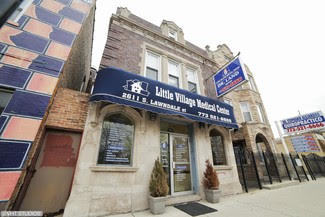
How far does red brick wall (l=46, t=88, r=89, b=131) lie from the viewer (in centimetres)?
389

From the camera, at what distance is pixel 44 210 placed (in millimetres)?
3299

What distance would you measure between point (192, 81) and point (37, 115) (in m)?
7.18

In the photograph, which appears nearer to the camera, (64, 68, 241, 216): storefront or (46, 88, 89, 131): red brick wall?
(64, 68, 241, 216): storefront

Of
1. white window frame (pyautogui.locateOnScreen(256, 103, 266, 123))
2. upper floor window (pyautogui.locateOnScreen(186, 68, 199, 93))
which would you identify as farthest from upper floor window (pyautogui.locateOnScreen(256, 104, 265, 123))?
upper floor window (pyautogui.locateOnScreen(186, 68, 199, 93))

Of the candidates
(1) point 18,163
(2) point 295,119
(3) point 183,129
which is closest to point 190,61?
(3) point 183,129

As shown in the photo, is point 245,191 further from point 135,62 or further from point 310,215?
point 135,62

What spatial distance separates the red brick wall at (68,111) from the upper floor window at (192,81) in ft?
18.2

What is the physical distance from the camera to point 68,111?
13.6ft

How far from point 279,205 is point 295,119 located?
13022 mm

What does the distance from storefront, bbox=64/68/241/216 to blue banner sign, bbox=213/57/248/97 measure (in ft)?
3.44

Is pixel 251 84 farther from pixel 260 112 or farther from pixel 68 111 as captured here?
pixel 68 111

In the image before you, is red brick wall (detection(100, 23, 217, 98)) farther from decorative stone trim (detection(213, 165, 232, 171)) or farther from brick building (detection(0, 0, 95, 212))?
decorative stone trim (detection(213, 165, 232, 171))

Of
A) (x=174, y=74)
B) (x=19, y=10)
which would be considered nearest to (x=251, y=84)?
(x=174, y=74)

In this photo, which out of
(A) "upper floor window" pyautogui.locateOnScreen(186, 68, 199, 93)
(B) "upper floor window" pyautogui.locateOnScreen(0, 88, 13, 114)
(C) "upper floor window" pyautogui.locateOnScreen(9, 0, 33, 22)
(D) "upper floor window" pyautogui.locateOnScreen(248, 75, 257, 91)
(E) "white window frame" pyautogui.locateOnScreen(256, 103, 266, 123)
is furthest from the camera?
(D) "upper floor window" pyautogui.locateOnScreen(248, 75, 257, 91)
